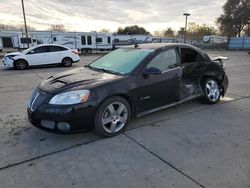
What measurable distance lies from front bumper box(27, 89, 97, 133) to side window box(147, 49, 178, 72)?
1.42m

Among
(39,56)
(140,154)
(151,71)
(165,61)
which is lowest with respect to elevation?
(140,154)

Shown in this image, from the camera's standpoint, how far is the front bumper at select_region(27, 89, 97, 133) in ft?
10.6

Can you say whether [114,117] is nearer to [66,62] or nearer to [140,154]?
[140,154]

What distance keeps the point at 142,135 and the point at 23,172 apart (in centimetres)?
183

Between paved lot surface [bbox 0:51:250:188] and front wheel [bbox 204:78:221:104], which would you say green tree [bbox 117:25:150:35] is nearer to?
front wheel [bbox 204:78:221:104]

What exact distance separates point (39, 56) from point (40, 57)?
0.25 feet

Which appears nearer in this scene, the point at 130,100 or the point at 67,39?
the point at 130,100

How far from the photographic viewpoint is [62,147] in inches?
130

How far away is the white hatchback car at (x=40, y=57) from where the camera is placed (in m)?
11.8

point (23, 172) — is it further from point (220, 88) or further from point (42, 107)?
point (220, 88)

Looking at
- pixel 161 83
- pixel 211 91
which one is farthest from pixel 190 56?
pixel 161 83

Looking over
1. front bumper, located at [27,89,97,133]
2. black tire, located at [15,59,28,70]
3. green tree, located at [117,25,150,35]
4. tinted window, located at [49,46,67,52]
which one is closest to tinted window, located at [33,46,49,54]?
tinted window, located at [49,46,67,52]

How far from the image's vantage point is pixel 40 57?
1240cm

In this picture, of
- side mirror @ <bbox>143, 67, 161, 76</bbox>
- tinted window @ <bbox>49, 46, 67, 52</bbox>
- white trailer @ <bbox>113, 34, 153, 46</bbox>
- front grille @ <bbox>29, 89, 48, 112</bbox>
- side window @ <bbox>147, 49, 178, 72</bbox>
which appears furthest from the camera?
white trailer @ <bbox>113, 34, 153, 46</bbox>
